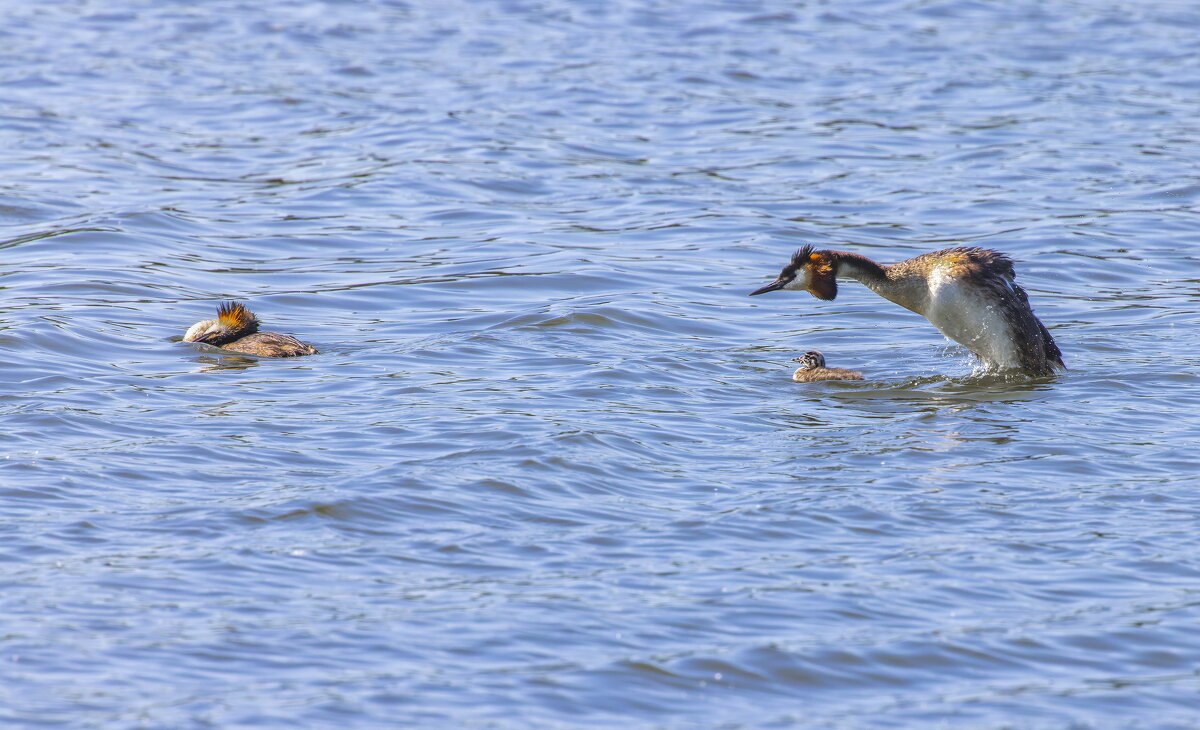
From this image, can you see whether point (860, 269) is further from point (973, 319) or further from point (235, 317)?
point (235, 317)

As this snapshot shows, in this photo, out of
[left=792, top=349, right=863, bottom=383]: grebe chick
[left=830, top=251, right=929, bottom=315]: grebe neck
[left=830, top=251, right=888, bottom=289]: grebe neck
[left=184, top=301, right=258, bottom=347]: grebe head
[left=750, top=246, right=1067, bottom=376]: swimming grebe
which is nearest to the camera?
[left=792, top=349, right=863, bottom=383]: grebe chick

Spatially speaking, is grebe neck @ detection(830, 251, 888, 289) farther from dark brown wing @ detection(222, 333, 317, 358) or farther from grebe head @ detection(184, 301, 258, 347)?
grebe head @ detection(184, 301, 258, 347)

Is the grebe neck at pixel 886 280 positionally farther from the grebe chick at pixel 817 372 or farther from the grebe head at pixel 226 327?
the grebe head at pixel 226 327

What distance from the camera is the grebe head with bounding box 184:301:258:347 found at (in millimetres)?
11023

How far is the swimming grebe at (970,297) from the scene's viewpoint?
11156mm

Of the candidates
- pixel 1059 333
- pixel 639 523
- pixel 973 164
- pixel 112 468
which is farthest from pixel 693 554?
pixel 973 164

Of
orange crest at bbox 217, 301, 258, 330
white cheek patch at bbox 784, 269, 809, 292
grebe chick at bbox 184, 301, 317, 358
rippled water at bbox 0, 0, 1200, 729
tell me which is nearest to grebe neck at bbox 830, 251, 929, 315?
white cheek patch at bbox 784, 269, 809, 292

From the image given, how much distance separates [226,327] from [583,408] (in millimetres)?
2912

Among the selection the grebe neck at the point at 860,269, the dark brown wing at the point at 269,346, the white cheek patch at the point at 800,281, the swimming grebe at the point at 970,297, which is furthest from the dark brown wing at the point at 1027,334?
the dark brown wing at the point at 269,346

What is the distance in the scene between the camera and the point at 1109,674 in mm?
6125

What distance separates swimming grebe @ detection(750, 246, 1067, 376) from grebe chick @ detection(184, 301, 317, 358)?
3.36 metres

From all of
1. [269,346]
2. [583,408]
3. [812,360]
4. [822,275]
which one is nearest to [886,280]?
[822,275]

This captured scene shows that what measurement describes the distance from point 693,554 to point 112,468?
315 centimetres

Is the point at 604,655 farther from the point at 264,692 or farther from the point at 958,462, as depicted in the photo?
the point at 958,462
